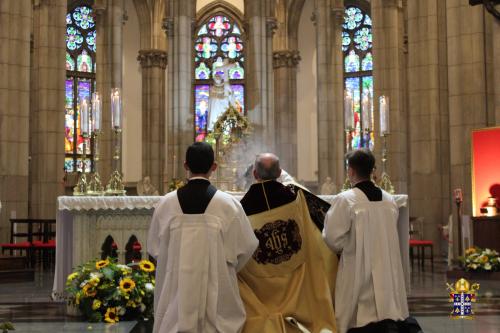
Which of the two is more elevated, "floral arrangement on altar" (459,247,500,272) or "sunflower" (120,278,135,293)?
"sunflower" (120,278,135,293)

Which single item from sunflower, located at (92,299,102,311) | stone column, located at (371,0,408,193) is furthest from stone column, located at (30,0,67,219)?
sunflower, located at (92,299,102,311)

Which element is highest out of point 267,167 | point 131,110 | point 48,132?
point 131,110

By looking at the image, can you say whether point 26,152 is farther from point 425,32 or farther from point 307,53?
point 307,53

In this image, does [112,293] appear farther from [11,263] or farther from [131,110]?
[131,110]

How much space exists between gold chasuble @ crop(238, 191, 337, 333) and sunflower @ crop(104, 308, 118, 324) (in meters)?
2.25

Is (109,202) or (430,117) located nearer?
(109,202)

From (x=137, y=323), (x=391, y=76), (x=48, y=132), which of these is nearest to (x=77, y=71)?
(x=48, y=132)

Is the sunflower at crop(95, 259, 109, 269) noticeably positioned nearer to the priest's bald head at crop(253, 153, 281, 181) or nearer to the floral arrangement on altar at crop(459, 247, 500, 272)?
the priest's bald head at crop(253, 153, 281, 181)

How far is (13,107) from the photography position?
17359 mm

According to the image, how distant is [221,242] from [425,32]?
14228 mm

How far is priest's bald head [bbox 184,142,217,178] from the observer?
560cm

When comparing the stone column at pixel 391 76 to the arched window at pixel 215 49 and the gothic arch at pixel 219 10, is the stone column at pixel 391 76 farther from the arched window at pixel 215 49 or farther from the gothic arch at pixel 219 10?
the gothic arch at pixel 219 10

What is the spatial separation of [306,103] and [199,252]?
27984 mm

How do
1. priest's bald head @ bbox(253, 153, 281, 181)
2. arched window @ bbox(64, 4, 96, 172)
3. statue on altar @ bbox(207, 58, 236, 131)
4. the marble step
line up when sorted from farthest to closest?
arched window @ bbox(64, 4, 96, 172)
statue on altar @ bbox(207, 58, 236, 131)
the marble step
priest's bald head @ bbox(253, 153, 281, 181)
